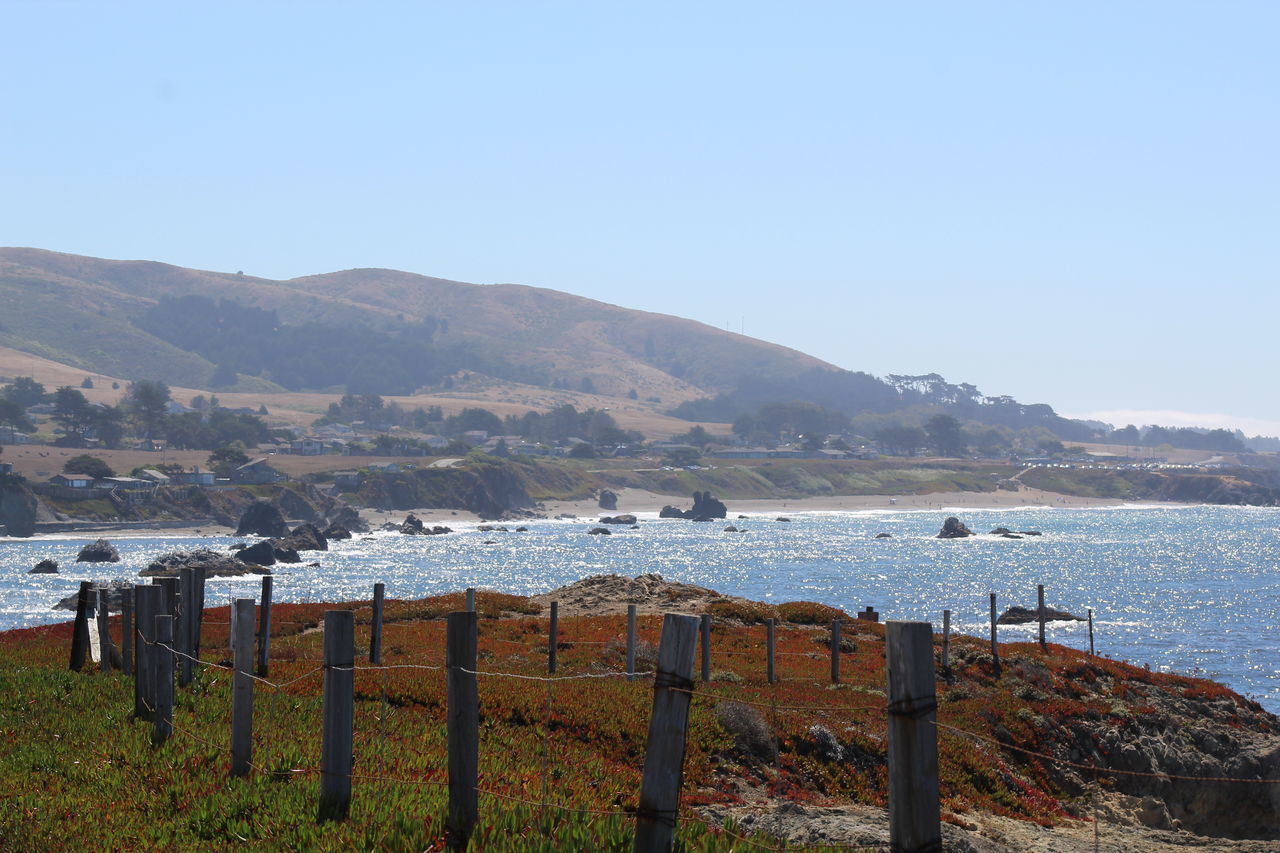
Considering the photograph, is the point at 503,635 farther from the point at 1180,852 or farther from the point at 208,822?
the point at 208,822

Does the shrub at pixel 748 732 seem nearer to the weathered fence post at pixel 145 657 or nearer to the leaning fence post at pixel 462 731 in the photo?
the weathered fence post at pixel 145 657

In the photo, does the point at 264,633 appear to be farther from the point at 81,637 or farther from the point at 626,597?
the point at 626,597

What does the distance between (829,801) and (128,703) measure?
10.1 meters

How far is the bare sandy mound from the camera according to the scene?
137ft

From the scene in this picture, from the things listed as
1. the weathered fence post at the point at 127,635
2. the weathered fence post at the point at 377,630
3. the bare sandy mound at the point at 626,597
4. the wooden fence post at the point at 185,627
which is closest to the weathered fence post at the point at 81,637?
the weathered fence post at the point at 127,635

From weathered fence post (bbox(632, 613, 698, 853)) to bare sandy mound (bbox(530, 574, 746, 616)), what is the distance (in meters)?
31.0

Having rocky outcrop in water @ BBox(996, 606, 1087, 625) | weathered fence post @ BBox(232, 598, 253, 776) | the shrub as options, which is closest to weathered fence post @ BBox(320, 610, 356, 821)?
weathered fence post @ BBox(232, 598, 253, 776)

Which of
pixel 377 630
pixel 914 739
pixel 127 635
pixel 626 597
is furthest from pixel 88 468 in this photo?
pixel 914 739

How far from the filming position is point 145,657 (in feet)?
50.9

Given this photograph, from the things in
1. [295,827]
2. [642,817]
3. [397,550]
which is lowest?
[397,550]

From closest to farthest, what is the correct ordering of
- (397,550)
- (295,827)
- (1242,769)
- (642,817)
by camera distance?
(642,817), (295,827), (1242,769), (397,550)

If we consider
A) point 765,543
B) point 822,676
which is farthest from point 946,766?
point 765,543

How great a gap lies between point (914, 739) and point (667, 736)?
5.61ft

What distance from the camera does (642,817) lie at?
842 cm
